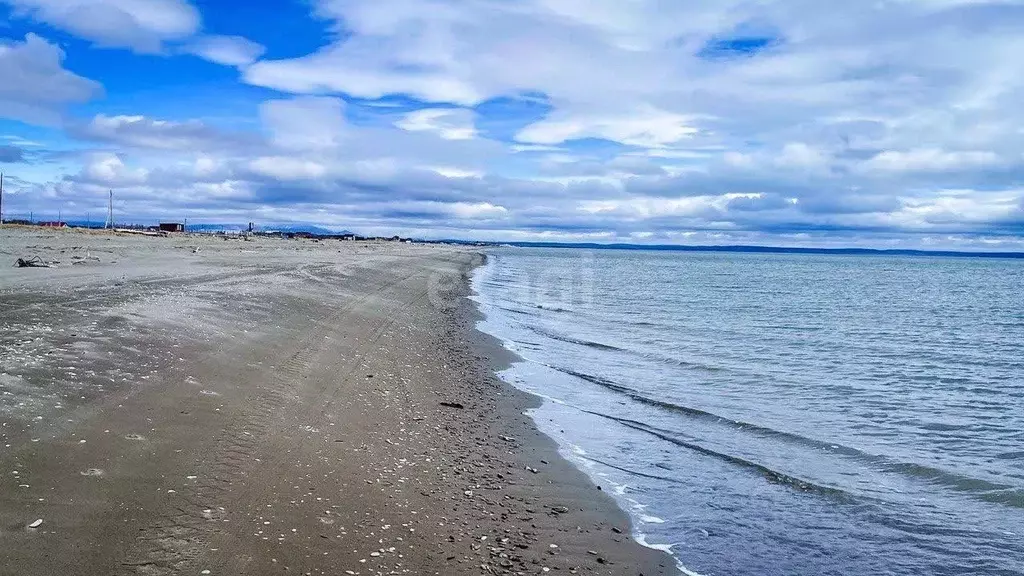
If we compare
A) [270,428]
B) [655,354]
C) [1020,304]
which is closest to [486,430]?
[270,428]

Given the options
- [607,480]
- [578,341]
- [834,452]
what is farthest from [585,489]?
[578,341]

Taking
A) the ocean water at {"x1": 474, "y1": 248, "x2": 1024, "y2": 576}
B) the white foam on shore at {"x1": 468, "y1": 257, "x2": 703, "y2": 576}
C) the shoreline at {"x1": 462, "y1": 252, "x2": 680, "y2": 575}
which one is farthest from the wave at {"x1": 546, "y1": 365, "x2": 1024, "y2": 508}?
the white foam on shore at {"x1": 468, "y1": 257, "x2": 703, "y2": 576}

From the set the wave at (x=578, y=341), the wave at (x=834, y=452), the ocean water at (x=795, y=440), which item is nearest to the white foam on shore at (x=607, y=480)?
the ocean water at (x=795, y=440)

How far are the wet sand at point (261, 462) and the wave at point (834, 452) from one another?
2.68 metres

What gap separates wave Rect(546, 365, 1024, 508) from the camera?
998cm

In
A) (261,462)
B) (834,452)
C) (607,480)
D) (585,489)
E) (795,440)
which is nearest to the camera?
(261,462)

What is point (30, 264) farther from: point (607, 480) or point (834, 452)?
point (834, 452)

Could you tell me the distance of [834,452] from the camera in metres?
11.9

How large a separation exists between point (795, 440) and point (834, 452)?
797 millimetres

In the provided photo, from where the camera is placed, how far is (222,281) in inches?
1053

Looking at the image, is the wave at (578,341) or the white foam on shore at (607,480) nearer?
the white foam on shore at (607,480)

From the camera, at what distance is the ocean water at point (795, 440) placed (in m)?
7.90

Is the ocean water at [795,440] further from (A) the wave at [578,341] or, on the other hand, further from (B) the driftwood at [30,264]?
(B) the driftwood at [30,264]

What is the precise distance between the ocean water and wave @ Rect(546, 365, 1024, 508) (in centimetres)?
4
